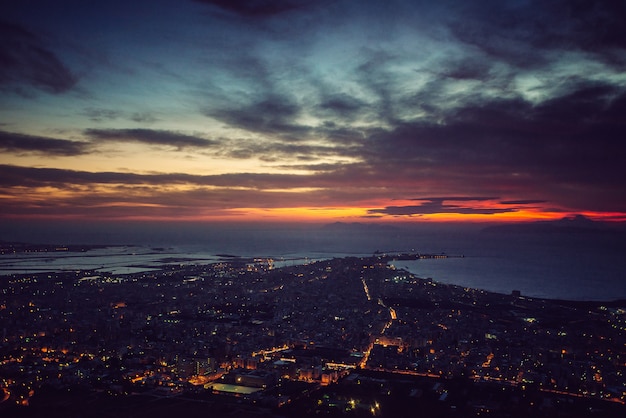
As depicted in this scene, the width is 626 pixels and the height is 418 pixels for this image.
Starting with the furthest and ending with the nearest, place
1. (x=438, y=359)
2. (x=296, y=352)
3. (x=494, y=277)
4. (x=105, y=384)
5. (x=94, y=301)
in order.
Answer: (x=494, y=277) < (x=94, y=301) < (x=296, y=352) < (x=438, y=359) < (x=105, y=384)

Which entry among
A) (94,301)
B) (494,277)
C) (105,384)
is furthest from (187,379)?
(494,277)

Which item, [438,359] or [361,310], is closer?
[438,359]

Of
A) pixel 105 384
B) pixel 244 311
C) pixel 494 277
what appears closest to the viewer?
pixel 105 384

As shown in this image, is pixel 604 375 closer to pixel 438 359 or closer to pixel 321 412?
pixel 438 359

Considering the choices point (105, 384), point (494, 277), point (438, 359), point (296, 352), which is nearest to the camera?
point (105, 384)

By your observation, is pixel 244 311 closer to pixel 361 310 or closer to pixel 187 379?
pixel 361 310

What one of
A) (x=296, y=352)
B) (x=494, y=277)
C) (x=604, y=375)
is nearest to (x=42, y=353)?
(x=296, y=352)
